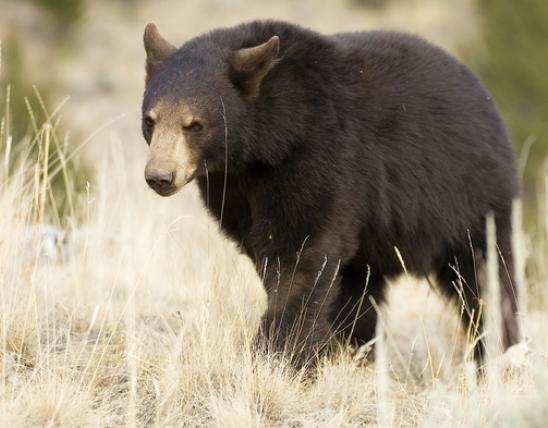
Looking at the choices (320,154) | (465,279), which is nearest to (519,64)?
(465,279)

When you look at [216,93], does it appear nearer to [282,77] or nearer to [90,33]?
[282,77]

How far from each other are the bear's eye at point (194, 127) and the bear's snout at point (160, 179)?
29 cm


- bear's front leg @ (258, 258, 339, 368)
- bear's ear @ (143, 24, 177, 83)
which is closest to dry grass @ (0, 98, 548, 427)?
bear's front leg @ (258, 258, 339, 368)

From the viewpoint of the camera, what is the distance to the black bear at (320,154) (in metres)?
4.85

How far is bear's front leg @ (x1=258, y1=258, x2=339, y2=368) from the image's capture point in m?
4.91

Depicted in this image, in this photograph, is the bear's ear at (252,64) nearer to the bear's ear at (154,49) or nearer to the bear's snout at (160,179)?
the bear's ear at (154,49)

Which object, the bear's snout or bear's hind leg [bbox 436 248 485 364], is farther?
bear's hind leg [bbox 436 248 485 364]

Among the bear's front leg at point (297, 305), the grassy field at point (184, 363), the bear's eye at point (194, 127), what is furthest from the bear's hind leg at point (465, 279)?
the bear's eye at point (194, 127)

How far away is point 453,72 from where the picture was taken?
230 inches

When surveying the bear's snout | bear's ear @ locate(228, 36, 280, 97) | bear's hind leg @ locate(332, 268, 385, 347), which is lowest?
bear's hind leg @ locate(332, 268, 385, 347)

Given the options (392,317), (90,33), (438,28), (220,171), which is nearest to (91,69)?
(90,33)

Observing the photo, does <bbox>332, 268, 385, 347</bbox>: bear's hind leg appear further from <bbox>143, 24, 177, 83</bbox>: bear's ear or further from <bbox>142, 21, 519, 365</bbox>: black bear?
<bbox>143, 24, 177, 83</bbox>: bear's ear

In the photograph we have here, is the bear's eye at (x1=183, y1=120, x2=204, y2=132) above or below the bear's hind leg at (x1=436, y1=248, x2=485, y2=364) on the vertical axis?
above

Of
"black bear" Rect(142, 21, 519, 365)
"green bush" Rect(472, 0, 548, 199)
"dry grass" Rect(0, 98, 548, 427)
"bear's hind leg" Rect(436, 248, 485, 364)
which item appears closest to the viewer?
"dry grass" Rect(0, 98, 548, 427)
